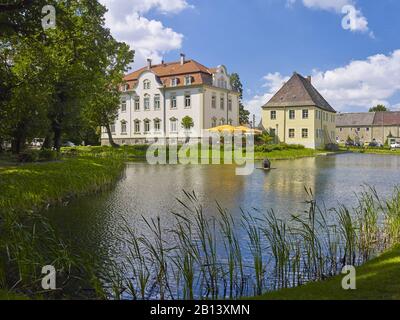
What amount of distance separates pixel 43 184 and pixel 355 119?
83.0m

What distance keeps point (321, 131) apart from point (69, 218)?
158ft

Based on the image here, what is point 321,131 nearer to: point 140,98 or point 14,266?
point 140,98

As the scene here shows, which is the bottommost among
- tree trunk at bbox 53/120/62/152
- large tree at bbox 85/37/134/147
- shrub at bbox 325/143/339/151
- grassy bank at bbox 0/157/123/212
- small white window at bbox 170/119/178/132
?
grassy bank at bbox 0/157/123/212

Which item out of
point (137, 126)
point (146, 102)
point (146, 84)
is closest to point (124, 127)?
point (137, 126)

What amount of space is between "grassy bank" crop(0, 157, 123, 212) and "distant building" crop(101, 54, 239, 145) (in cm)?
3159

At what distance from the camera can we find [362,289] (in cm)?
492

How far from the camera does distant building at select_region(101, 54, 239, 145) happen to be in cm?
4922

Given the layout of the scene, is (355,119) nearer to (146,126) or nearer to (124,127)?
(146,126)

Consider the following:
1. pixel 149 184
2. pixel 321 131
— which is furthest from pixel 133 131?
pixel 149 184

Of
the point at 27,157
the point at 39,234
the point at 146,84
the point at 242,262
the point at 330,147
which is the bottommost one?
the point at 242,262

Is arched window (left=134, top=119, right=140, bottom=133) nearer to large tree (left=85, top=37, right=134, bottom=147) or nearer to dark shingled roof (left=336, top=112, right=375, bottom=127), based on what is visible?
large tree (left=85, top=37, right=134, bottom=147)

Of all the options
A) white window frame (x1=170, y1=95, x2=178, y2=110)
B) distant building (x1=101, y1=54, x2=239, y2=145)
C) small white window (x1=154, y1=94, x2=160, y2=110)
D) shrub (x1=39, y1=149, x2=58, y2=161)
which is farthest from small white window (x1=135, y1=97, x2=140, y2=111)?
shrub (x1=39, y1=149, x2=58, y2=161)

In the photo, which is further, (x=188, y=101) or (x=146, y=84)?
(x=146, y=84)

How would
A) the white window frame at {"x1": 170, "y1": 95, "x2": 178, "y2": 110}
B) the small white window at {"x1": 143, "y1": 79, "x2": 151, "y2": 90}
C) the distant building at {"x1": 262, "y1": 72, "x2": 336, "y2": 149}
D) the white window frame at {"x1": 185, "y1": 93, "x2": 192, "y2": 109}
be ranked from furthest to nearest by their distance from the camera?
the small white window at {"x1": 143, "y1": 79, "x2": 151, "y2": 90}
the distant building at {"x1": 262, "y1": 72, "x2": 336, "y2": 149}
the white window frame at {"x1": 170, "y1": 95, "x2": 178, "y2": 110}
the white window frame at {"x1": 185, "y1": 93, "x2": 192, "y2": 109}
